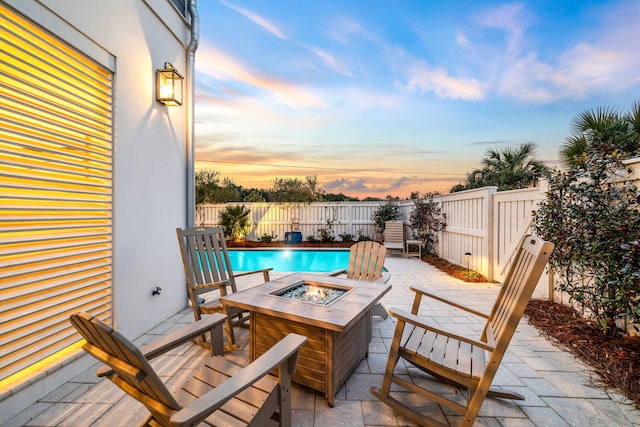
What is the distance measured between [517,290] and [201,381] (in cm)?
174

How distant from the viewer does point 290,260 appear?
8.13m

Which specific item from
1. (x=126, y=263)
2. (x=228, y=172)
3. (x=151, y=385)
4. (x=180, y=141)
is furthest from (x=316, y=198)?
(x=151, y=385)

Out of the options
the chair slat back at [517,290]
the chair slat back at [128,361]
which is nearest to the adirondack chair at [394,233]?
the chair slat back at [517,290]

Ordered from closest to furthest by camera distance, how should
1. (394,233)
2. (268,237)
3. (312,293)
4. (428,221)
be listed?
(312,293) < (428,221) < (394,233) < (268,237)

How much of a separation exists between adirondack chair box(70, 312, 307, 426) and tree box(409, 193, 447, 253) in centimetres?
633

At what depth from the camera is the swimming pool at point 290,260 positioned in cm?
740

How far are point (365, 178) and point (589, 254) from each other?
457 inches

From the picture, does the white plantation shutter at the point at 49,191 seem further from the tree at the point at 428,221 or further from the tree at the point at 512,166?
the tree at the point at 512,166

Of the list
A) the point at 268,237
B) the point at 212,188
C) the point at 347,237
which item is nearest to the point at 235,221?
the point at 268,237

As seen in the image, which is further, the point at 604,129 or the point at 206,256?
the point at 604,129

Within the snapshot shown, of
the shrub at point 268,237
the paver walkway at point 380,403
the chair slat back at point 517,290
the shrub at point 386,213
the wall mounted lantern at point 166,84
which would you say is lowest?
the paver walkway at point 380,403

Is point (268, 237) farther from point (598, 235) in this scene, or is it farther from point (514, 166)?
point (514, 166)

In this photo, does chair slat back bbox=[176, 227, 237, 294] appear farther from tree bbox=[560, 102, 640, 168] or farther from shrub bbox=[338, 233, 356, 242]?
shrub bbox=[338, 233, 356, 242]

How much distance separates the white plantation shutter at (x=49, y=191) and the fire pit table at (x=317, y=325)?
123 centimetres
